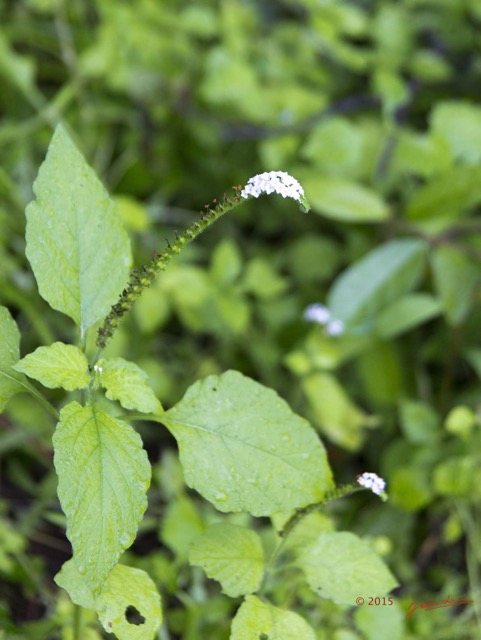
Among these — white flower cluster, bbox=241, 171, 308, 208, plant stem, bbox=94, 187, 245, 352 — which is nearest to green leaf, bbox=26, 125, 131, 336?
plant stem, bbox=94, 187, 245, 352

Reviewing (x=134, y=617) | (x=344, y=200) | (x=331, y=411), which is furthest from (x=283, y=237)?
(x=134, y=617)

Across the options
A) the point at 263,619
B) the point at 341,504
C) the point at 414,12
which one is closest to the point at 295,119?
the point at 414,12

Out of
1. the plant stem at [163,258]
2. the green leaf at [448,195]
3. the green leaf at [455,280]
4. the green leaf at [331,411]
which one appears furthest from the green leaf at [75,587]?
the green leaf at [448,195]

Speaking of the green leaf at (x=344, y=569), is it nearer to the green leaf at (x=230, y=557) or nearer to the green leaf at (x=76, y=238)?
the green leaf at (x=230, y=557)

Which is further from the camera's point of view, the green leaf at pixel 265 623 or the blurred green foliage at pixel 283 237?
the blurred green foliage at pixel 283 237

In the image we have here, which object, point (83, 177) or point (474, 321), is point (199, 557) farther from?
point (474, 321)

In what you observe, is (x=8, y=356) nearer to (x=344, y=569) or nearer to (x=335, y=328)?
(x=344, y=569)

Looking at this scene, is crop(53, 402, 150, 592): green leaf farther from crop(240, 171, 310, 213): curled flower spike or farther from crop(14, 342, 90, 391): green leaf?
crop(240, 171, 310, 213): curled flower spike
